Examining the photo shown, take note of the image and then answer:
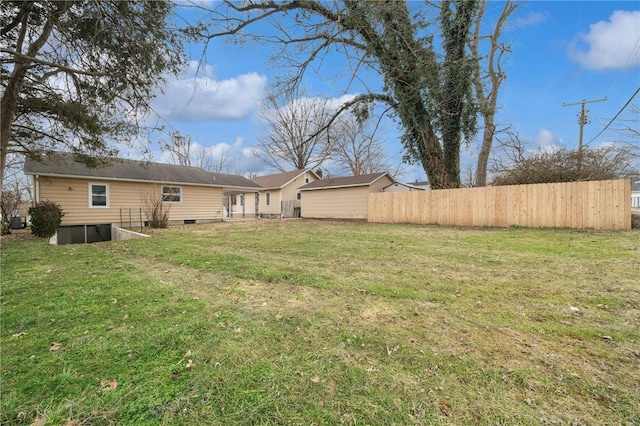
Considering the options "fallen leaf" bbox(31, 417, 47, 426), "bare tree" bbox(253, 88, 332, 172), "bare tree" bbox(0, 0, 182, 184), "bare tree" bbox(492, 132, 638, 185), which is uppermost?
"bare tree" bbox(253, 88, 332, 172)

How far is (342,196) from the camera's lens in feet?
64.7

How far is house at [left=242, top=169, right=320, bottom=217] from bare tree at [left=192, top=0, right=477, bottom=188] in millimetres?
11891

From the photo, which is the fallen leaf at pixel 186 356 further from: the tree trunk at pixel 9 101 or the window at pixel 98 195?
the window at pixel 98 195

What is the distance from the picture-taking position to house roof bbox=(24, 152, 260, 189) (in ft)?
39.4

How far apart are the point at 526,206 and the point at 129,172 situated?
18753 mm

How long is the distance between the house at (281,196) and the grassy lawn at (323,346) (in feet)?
64.7

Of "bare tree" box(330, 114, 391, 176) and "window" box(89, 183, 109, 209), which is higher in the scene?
"bare tree" box(330, 114, 391, 176)

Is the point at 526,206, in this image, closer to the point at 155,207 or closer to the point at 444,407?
the point at 444,407

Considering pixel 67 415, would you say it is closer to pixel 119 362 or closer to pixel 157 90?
pixel 119 362

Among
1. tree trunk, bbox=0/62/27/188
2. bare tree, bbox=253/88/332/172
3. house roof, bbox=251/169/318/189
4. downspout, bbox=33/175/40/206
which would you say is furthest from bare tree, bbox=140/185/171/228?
bare tree, bbox=253/88/332/172

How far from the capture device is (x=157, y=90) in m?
6.97

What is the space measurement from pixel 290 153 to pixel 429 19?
21.4 metres

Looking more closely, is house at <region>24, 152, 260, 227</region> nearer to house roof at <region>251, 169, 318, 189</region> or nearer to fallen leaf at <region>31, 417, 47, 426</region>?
house roof at <region>251, 169, 318, 189</region>

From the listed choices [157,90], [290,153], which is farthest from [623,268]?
[290,153]
